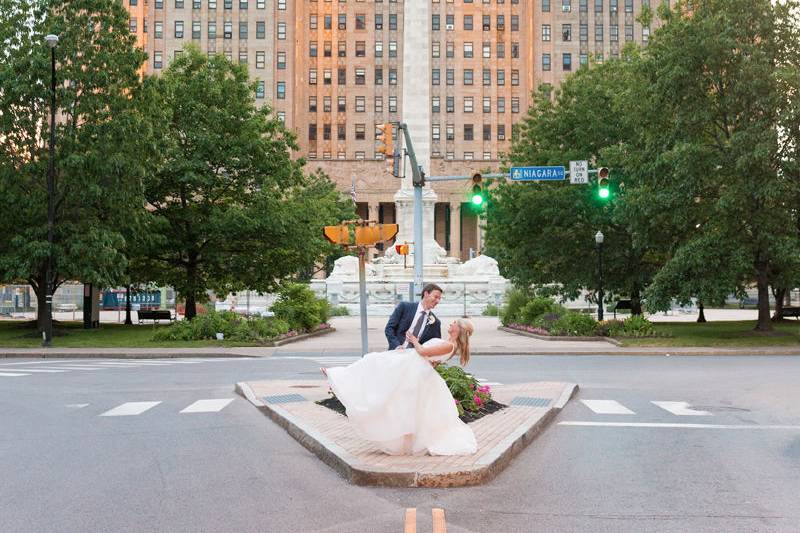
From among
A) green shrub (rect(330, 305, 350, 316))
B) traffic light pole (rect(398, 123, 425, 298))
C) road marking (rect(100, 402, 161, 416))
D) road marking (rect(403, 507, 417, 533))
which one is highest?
traffic light pole (rect(398, 123, 425, 298))

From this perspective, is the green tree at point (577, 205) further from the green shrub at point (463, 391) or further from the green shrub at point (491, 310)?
the green shrub at point (463, 391)

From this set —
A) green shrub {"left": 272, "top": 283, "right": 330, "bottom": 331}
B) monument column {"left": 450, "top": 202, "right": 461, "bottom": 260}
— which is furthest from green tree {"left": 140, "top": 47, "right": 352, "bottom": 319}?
monument column {"left": 450, "top": 202, "right": 461, "bottom": 260}

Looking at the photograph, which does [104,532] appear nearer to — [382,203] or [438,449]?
[438,449]

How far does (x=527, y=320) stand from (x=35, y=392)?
25053mm

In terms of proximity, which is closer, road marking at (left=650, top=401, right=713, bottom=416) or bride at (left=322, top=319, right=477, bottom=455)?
bride at (left=322, top=319, right=477, bottom=455)

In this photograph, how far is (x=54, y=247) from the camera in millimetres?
32219

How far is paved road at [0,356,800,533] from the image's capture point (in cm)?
700

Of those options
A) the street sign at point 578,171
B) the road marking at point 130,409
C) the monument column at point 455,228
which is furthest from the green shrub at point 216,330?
the monument column at point 455,228

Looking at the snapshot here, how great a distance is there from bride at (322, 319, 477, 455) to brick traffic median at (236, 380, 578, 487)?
0.75 feet

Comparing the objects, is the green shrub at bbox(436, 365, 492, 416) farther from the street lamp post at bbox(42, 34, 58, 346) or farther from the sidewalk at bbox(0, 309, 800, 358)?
the street lamp post at bbox(42, 34, 58, 346)

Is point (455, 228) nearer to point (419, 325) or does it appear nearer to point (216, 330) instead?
point (216, 330)

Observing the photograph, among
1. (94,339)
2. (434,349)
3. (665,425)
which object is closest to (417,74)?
(94,339)

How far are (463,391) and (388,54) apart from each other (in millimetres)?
114258

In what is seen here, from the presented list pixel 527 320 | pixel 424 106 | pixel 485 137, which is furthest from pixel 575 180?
pixel 485 137
